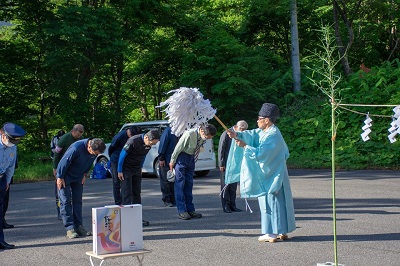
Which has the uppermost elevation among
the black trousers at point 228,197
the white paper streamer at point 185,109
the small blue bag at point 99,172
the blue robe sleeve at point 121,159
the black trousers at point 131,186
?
the white paper streamer at point 185,109

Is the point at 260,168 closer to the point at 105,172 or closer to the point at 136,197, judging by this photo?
the point at 136,197

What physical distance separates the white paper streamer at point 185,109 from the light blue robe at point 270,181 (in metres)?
1.16

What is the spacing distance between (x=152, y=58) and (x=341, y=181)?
1520 cm

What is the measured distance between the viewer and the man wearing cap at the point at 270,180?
10.4m

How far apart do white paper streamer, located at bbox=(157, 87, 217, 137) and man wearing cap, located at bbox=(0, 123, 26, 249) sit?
259cm

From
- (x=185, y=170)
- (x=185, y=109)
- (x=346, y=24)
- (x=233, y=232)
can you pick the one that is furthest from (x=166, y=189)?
(x=346, y=24)

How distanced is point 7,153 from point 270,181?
4139 mm

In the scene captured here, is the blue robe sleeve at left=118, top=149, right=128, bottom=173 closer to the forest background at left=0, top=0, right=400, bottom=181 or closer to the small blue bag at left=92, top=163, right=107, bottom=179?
the small blue bag at left=92, top=163, right=107, bottom=179

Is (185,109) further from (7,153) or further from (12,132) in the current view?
(7,153)

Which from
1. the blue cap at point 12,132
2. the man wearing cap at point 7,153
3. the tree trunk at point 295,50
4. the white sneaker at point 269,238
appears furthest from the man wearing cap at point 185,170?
the tree trunk at point 295,50

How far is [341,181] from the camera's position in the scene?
19125 millimetres

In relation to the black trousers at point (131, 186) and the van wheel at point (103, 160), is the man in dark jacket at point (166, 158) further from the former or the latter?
Answer: the van wheel at point (103, 160)

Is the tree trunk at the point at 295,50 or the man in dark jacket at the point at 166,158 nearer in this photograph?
the man in dark jacket at the point at 166,158

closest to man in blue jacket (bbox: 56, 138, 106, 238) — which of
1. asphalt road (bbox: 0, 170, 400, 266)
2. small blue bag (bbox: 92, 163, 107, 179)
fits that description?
asphalt road (bbox: 0, 170, 400, 266)
